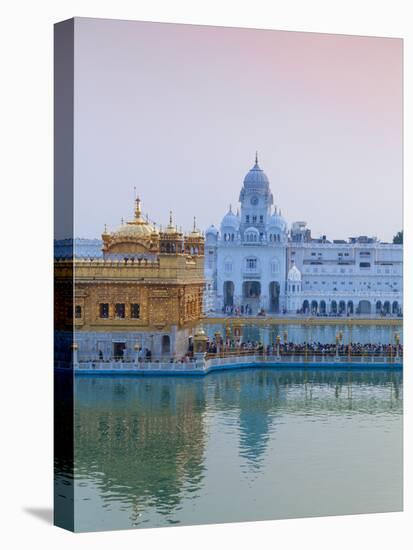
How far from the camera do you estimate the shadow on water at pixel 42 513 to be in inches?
440

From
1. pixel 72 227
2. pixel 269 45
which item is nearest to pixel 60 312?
pixel 72 227

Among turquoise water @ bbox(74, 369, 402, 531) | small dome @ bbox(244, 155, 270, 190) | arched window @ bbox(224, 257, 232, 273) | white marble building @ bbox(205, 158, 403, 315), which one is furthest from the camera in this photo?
arched window @ bbox(224, 257, 232, 273)

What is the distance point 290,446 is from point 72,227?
2.07 metres

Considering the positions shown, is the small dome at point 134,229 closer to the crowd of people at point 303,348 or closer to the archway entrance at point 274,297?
the crowd of people at point 303,348

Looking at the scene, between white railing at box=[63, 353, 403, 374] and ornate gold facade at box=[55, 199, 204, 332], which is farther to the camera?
white railing at box=[63, 353, 403, 374]

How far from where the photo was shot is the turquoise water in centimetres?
1086

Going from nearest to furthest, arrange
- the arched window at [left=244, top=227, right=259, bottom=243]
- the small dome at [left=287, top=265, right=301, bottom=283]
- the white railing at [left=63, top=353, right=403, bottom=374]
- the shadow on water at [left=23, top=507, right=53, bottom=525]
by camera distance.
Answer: the shadow on water at [left=23, top=507, right=53, bottom=525]
the white railing at [left=63, top=353, right=403, bottom=374]
the arched window at [left=244, top=227, right=259, bottom=243]
the small dome at [left=287, top=265, right=301, bottom=283]

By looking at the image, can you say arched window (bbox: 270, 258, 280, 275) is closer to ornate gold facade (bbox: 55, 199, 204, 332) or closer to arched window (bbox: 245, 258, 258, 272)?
arched window (bbox: 245, 258, 258, 272)

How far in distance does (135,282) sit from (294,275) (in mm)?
1578

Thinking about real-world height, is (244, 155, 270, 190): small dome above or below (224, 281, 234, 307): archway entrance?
above

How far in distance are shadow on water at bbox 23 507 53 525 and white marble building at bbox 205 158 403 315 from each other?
1.73 metres

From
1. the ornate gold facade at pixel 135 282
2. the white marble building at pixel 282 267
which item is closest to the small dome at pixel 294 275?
the white marble building at pixel 282 267

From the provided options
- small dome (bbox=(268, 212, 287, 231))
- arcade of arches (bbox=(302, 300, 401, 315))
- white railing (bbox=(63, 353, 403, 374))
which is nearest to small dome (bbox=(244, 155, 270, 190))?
small dome (bbox=(268, 212, 287, 231))

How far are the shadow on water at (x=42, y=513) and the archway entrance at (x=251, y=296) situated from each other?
1.99 meters
